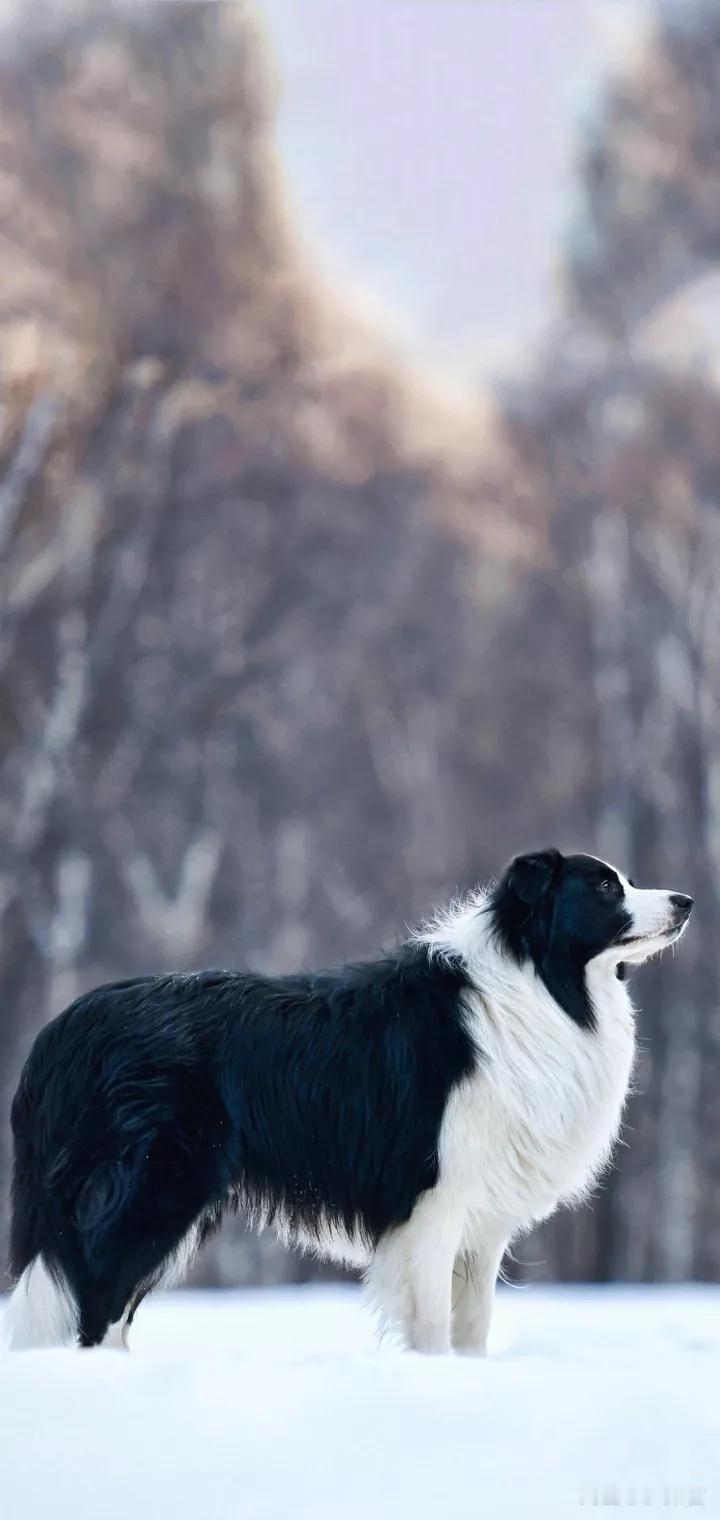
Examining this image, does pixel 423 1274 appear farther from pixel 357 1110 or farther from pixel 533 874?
pixel 533 874

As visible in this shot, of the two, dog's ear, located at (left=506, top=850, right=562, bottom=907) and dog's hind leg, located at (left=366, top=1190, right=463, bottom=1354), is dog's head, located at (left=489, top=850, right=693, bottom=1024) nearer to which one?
dog's ear, located at (left=506, top=850, right=562, bottom=907)

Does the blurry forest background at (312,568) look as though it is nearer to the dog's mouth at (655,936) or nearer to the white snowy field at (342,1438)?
the dog's mouth at (655,936)

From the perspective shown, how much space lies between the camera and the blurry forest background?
16.8 metres

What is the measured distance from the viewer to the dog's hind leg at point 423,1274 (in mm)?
5383

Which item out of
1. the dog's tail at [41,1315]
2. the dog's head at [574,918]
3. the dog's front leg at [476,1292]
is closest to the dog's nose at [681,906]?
the dog's head at [574,918]

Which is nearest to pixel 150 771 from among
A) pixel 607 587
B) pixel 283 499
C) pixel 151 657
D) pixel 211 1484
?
pixel 151 657

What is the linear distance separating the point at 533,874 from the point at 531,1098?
0.71 meters

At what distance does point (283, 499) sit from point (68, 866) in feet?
14.9

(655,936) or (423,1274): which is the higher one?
(655,936)

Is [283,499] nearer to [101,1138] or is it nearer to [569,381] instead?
[569,381]

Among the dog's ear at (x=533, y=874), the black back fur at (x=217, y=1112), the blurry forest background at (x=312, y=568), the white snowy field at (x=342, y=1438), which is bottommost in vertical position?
the white snowy field at (x=342, y=1438)

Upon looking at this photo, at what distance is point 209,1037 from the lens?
18.1 ft

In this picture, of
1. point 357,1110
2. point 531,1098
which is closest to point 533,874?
point 531,1098

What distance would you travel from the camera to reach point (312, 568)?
61.7ft
